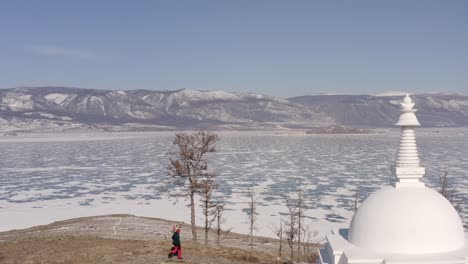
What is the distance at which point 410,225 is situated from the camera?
43.5ft

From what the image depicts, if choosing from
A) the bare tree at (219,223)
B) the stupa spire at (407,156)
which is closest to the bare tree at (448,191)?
the bare tree at (219,223)

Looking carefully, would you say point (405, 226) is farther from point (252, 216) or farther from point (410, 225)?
point (252, 216)

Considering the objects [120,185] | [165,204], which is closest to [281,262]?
[165,204]

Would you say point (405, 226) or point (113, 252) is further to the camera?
point (113, 252)

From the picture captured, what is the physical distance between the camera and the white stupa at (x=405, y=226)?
13.2 meters

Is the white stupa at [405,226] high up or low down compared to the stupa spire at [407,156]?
down

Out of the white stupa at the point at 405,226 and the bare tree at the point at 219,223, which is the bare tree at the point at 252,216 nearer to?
the bare tree at the point at 219,223

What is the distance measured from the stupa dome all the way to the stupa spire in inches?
14.8

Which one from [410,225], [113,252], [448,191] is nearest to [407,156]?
[410,225]

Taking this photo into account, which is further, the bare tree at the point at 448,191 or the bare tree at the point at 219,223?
the bare tree at the point at 448,191

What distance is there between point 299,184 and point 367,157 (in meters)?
33.5

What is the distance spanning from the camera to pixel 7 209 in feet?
146

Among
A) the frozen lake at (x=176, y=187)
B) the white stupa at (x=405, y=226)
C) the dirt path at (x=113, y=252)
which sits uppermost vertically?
the white stupa at (x=405, y=226)

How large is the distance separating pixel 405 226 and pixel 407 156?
2.38 meters
